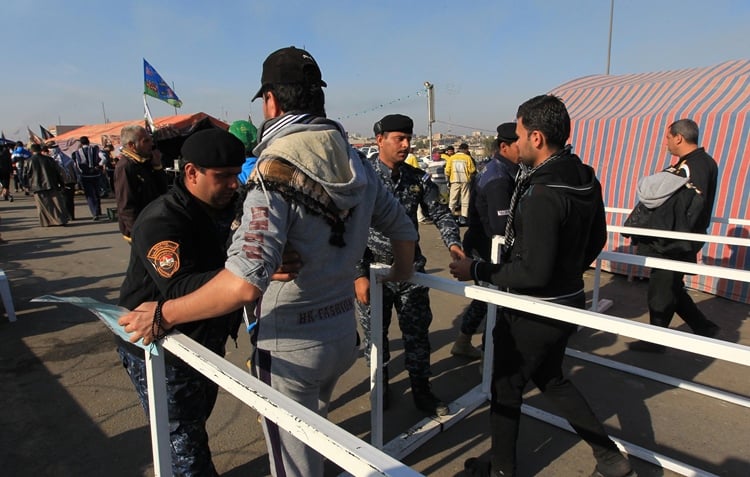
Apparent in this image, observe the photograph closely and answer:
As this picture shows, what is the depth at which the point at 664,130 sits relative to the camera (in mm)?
5934

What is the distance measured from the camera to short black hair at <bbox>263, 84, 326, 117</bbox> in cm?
140

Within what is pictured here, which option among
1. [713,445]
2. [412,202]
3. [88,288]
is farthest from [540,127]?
[88,288]

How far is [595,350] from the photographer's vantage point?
399 cm

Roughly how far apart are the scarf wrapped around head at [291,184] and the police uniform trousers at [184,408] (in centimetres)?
100

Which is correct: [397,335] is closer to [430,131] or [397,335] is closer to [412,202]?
[412,202]

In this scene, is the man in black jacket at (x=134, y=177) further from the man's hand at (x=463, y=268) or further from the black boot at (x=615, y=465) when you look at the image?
the black boot at (x=615, y=465)

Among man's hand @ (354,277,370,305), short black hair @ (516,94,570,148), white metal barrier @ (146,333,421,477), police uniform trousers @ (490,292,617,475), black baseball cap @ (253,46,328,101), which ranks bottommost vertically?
police uniform trousers @ (490,292,617,475)

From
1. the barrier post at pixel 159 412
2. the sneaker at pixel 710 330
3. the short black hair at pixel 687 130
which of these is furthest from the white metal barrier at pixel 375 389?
the sneaker at pixel 710 330

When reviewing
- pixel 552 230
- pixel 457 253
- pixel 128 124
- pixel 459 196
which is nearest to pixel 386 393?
pixel 457 253

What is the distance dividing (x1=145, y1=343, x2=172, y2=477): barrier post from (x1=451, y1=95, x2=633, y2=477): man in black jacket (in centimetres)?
135

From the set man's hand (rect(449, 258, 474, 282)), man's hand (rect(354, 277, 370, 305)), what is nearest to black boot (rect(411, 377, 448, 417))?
man's hand (rect(354, 277, 370, 305))

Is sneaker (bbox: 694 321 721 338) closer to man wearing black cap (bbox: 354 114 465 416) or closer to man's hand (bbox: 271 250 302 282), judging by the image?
man wearing black cap (bbox: 354 114 465 416)

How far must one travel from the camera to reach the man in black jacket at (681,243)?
3.87 m

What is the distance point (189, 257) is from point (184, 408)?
73 centimetres
